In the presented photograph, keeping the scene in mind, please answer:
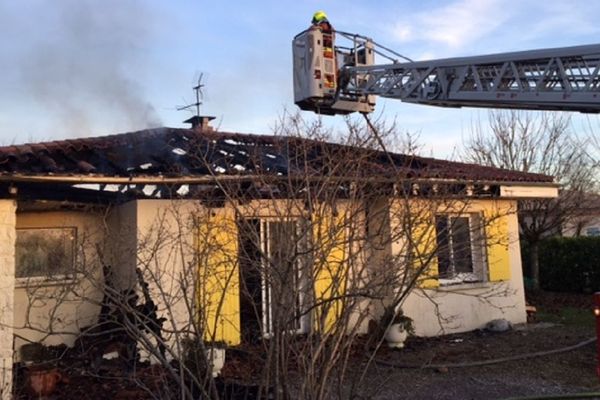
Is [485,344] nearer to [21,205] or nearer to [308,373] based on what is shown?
[308,373]

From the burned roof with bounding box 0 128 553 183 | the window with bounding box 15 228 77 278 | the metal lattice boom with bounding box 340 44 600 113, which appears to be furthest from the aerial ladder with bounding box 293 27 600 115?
the window with bounding box 15 228 77 278

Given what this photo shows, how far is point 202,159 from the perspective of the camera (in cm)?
573

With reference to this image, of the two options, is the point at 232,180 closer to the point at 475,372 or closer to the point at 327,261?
the point at 327,261

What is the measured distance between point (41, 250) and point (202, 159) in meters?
4.56

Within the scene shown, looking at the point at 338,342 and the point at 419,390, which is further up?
the point at 338,342

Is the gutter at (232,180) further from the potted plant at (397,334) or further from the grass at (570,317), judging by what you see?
the grass at (570,317)

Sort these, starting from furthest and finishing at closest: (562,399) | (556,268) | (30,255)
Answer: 1. (556,268)
2. (30,255)
3. (562,399)

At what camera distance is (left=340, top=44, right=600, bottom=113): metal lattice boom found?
19.5ft

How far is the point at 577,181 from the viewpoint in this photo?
62.0 ft

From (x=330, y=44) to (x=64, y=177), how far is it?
14.6ft

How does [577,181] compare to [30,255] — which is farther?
[577,181]

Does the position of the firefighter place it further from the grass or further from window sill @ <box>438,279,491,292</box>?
the grass

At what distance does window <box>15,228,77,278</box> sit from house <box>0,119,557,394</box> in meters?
0.02

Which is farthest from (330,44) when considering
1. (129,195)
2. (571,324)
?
(571,324)
